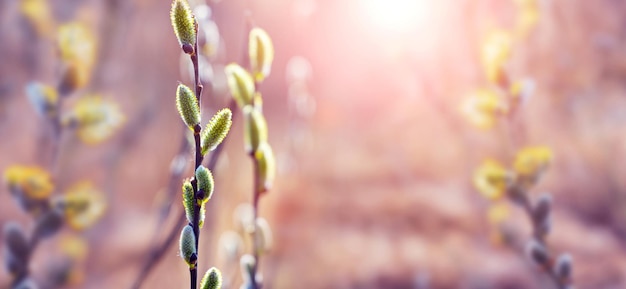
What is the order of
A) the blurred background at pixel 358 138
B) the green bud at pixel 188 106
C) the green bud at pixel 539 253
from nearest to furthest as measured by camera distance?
the green bud at pixel 188 106
the green bud at pixel 539 253
the blurred background at pixel 358 138

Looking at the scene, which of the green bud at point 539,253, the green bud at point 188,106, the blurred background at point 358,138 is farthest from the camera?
the blurred background at point 358,138

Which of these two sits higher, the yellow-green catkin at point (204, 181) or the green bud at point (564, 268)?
the green bud at point (564, 268)

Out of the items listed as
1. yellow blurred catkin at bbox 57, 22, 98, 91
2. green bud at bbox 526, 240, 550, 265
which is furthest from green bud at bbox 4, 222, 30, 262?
green bud at bbox 526, 240, 550, 265

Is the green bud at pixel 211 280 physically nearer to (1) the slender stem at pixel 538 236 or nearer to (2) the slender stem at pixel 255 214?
(2) the slender stem at pixel 255 214

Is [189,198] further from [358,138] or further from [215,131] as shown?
[358,138]

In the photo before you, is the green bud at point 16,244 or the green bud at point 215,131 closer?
the green bud at point 215,131

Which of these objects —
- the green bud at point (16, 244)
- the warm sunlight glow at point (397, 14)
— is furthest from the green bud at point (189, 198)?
the warm sunlight glow at point (397, 14)

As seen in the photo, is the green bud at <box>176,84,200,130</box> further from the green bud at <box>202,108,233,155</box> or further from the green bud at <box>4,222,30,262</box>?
the green bud at <box>4,222,30,262</box>

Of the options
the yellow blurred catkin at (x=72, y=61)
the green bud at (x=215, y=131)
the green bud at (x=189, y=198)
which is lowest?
the green bud at (x=189, y=198)
